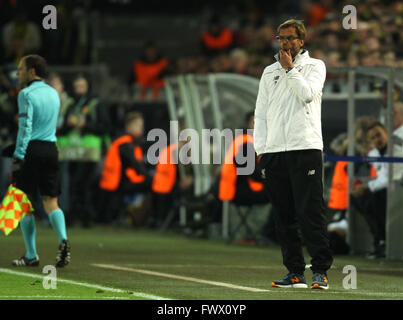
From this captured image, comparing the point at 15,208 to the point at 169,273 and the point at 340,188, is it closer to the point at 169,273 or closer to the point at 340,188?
the point at 169,273

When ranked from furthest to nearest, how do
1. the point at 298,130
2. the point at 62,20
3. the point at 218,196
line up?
the point at 62,20
the point at 218,196
the point at 298,130

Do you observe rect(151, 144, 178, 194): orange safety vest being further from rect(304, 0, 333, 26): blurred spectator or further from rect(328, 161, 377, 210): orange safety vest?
rect(304, 0, 333, 26): blurred spectator

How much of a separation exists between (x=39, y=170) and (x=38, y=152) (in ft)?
0.65

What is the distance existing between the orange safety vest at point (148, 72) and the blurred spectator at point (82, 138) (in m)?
4.71

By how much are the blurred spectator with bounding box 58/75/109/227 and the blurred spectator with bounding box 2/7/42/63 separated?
219 inches

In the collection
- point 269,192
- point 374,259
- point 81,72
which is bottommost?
point 374,259

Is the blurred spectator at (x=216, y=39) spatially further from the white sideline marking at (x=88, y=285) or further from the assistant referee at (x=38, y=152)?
the white sideline marking at (x=88, y=285)

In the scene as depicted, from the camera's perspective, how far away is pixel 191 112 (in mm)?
19688

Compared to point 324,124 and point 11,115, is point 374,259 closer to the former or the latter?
point 324,124

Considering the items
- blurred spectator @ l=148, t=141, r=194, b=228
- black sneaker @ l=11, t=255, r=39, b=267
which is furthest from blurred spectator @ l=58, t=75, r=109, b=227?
black sneaker @ l=11, t=255, r=39, b=267

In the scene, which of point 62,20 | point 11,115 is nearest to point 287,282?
point 11,115

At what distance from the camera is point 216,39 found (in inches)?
1046
